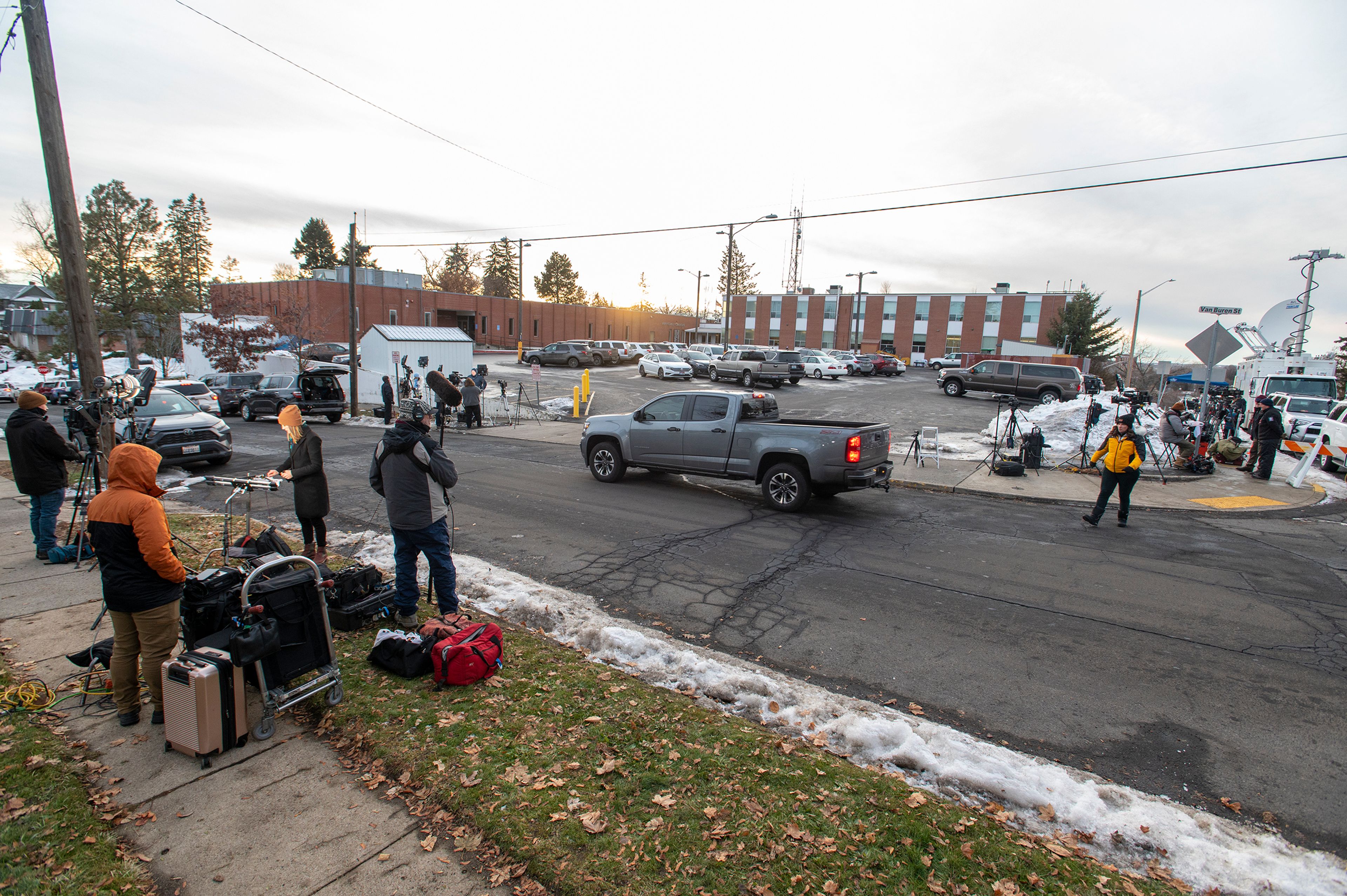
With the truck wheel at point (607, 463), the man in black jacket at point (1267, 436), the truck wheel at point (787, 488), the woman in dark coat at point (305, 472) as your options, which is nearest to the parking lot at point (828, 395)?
the truck wheel at point (607, 463)

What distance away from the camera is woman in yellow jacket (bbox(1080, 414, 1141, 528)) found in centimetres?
920

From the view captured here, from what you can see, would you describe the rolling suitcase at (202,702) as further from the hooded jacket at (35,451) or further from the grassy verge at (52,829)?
the hooded jacket at (35,451)

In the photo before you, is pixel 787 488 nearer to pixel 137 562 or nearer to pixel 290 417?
pixel 290 417

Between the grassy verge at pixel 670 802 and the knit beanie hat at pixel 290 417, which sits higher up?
the knit beanie hat at pixel 290 417

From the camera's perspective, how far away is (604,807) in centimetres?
322

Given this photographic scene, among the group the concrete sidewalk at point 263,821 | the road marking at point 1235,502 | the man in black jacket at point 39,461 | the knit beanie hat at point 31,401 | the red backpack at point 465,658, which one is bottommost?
the concrete sidewalk at point 263,821

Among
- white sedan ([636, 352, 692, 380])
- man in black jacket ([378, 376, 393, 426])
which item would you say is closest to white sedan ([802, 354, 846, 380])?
white sedan ([636, 352, 692, 380])

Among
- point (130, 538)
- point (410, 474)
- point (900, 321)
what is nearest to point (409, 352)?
point (410, 474)

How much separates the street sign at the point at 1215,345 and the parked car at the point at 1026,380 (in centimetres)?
1409

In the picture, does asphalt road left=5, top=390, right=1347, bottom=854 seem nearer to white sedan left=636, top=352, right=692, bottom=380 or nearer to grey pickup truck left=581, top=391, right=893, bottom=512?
grey pickup truck left=581, top=391, right=893, bottom=512

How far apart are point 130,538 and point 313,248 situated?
308 ft

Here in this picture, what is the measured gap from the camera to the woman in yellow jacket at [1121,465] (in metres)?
9.20

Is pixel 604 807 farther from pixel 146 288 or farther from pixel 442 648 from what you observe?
pixel 146 288

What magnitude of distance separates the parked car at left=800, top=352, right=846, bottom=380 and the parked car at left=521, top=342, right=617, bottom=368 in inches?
568
